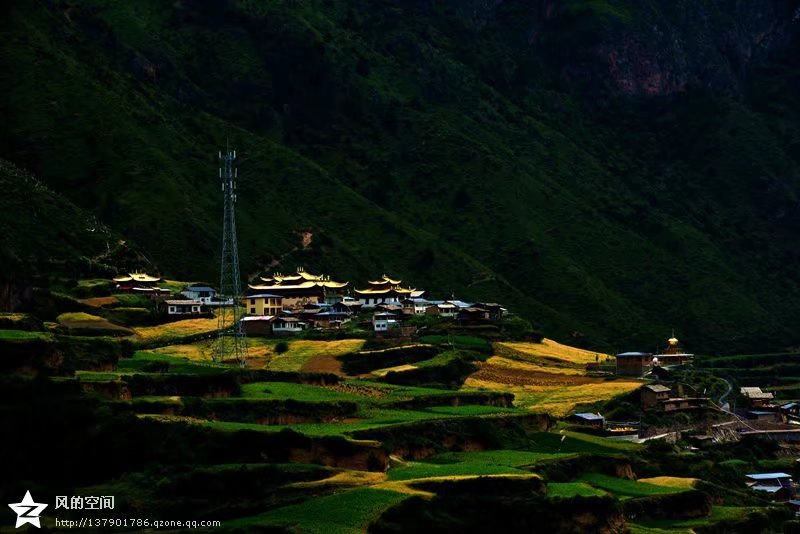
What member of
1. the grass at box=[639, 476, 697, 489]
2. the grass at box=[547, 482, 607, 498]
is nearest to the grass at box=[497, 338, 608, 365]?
the grass at box=[639, 476, 697, 489]

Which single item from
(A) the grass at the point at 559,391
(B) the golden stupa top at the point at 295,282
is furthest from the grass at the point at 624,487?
(B) the golden stupa top at the point at 295,282

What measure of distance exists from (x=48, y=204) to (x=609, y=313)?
68547 mm

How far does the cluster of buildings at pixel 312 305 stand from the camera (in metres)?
129

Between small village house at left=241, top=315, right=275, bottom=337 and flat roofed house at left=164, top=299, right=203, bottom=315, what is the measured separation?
5.33 metres

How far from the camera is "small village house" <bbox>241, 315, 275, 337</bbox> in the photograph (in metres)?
127

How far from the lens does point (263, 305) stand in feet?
457

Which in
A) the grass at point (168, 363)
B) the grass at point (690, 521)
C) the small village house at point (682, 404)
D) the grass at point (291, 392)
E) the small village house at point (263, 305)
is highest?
the small village house at point (263, 305)

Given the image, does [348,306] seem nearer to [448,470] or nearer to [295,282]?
[295,282]

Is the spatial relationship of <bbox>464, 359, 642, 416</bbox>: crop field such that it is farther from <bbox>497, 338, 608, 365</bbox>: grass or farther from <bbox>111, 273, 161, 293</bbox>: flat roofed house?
<bbox>111, 273, 161, 293</bbox>: flat roofed house

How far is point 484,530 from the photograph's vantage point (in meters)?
65.5

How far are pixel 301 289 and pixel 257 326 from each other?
17.1m

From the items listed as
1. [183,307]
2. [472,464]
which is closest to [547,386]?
[183,307]

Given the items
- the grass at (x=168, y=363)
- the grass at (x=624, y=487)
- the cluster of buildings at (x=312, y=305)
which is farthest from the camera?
the cluster of buildings at (x=312, y=305)

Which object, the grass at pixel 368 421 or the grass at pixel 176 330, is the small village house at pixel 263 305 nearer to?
the grass at pixel 176 330
